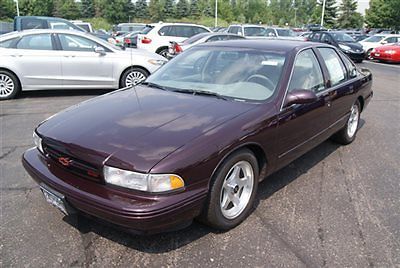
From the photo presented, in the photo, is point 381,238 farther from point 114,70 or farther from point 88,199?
point 114,70

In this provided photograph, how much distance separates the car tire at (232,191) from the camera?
2.70 meters

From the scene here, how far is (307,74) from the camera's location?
3865mm

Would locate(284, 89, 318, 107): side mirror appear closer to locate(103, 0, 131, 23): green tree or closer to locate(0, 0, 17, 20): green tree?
locate(0, 0, 17, 20): green tree

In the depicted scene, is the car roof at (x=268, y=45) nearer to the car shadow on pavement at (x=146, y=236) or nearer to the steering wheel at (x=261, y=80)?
the steering wheel at (x=261, y=80)

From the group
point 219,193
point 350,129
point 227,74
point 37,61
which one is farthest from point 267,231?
point 37,61

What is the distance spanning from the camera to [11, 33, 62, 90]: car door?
7.51 metres

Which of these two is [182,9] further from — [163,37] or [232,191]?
[232,191]

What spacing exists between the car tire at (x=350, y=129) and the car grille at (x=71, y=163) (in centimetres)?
362

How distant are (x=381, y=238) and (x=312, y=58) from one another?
2066 millimetres

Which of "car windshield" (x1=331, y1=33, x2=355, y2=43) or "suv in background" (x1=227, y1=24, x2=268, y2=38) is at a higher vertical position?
"suv in background" (x1=227, y1=24, x2=268, y2=38)

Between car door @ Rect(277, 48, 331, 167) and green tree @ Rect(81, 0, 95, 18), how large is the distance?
76.5m

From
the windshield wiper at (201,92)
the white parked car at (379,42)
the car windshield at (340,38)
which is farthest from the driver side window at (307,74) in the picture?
the white parked car at (379,42)

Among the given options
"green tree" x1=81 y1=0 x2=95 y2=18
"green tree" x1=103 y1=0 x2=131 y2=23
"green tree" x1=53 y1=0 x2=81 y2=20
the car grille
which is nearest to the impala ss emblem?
the car grille

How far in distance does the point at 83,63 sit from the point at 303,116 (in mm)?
5716
